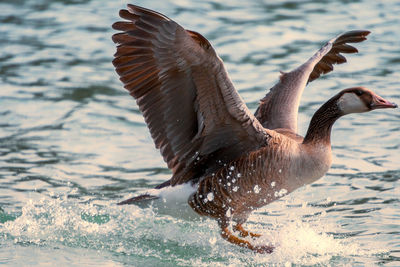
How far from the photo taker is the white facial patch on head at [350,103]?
281 inches

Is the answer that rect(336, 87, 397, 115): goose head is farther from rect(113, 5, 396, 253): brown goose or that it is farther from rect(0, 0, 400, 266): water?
rect(0, 0, 400, 266): water

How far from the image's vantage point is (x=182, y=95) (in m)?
6.87

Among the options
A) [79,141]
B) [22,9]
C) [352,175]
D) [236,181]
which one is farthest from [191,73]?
[22,9]

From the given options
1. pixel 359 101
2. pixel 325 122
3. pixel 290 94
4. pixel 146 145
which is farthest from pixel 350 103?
pixel 146 145

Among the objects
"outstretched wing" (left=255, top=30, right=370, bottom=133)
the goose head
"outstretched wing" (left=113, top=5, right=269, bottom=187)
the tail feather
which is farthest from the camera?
"outstretched wing" (left=255, top=30, right=370, bottom=133)

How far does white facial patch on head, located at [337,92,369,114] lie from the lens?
712cm

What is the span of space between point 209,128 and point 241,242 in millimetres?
1202

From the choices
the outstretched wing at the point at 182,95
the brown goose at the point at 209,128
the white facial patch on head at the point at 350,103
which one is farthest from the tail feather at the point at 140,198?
the white facial patch on head at the point at 350,103

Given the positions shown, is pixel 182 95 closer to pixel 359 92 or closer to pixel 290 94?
pixel 359 92

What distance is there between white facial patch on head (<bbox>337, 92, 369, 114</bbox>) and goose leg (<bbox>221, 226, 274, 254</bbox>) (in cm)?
152

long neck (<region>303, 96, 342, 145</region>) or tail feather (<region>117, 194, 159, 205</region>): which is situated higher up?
long neck (<region>303, 96, 342, 145</region>)

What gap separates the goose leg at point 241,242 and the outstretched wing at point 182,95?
614 millimetres

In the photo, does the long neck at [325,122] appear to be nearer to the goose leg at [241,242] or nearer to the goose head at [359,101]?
the goose head at [359,101]

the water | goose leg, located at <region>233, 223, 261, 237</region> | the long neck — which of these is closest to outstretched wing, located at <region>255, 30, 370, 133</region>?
the long neck
